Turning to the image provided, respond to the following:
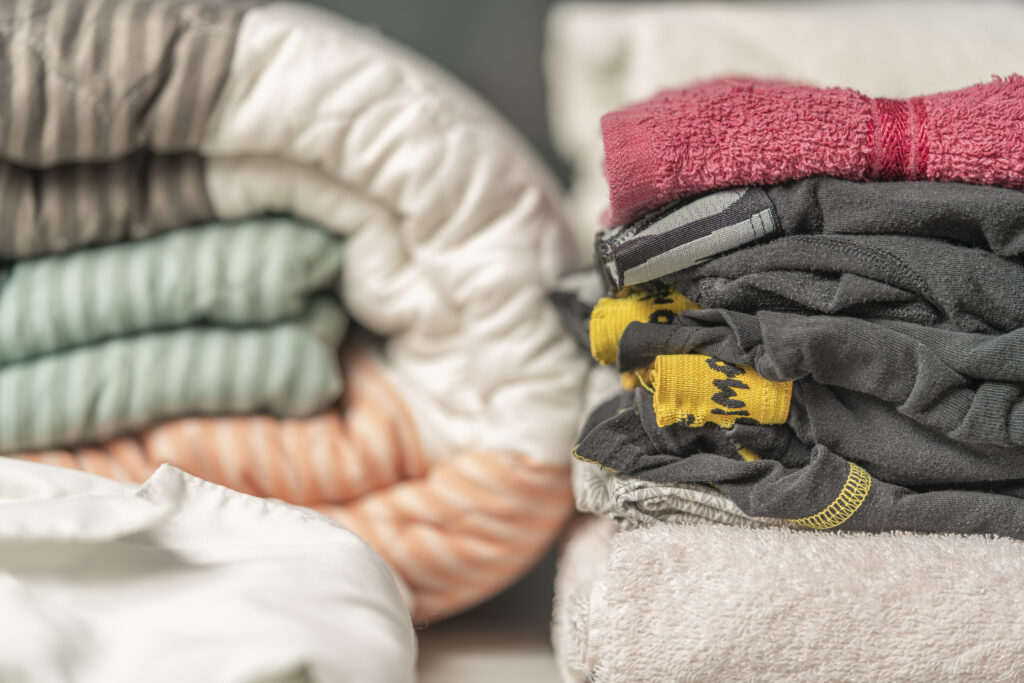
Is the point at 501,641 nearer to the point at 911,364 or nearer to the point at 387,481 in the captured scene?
the point at 387,481

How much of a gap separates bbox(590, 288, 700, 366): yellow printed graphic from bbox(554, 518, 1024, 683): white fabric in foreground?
0.12 meters

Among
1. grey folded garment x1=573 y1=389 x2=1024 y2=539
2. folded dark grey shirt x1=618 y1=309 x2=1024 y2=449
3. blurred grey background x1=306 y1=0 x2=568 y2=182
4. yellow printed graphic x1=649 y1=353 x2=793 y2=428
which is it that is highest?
blurred grey background x1=306 y1=0 x2=568 y2=182

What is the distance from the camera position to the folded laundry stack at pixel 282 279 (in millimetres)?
490

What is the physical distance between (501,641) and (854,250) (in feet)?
1.27

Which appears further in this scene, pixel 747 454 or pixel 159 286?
pixel 159 286

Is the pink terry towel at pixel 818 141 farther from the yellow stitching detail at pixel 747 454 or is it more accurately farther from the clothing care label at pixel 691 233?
the yellow stitching detail at pixel 747 454

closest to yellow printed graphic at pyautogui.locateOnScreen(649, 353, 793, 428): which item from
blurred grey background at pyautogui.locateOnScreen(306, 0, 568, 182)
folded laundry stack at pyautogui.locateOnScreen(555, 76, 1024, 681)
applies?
folded laundry stack at pyautogui.locateOnScreen(555, 76, 1024, 681)

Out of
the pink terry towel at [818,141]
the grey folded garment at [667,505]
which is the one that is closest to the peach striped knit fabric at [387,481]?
the grey folded garment at [667,505]

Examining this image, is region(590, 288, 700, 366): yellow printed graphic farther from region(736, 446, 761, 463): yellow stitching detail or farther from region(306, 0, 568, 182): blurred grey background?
region(306, 0, 568, 182): blurred grey background

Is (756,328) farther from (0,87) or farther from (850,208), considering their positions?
(0,87)

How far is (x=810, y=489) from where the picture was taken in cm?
38

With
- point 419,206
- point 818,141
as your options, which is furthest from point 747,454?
point 419,206

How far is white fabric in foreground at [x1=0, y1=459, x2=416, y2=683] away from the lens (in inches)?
12.0

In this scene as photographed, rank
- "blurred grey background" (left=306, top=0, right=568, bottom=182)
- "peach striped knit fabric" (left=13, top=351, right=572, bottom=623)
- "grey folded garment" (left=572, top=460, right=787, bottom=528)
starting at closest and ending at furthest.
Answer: "grey folded garment" (left=572, top=460, right=787, bottom=528), "peach striped knit fabric" (left=13, top=351, right=572, bottom=623), "blurred grey background" (left=306, top=0, right=568, bottom=182)
